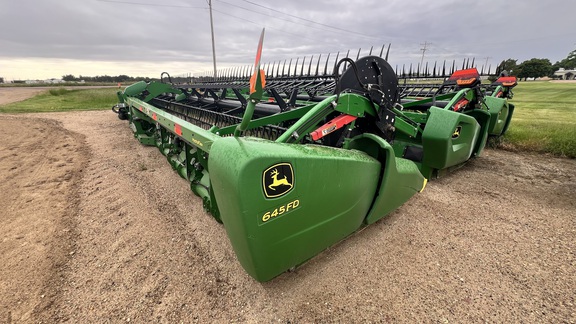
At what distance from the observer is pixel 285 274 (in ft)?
7.59

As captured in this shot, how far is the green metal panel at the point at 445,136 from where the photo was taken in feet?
12.4

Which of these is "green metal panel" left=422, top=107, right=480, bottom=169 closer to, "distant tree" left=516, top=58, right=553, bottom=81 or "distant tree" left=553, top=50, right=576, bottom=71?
"distant tree" left=516, top=58, right=553, bottom=81

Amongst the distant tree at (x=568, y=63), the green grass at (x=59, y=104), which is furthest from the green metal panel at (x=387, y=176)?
the distant tree at (x=568, y=63)

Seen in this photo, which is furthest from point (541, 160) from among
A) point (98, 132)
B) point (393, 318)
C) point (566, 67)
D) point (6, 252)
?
point (566, 67)

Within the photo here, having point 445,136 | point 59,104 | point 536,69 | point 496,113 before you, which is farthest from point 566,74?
point 59,104

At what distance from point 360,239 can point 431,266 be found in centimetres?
65

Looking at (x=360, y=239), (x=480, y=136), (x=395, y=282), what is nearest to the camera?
(x=395, y=282)

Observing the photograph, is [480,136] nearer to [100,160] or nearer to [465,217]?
[465,217]

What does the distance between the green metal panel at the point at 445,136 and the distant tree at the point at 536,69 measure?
73.2 m

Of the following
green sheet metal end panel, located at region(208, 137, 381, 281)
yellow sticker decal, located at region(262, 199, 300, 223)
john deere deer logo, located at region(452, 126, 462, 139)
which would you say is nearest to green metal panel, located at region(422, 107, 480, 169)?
john deere deer logo, located at region(452, 126, 462, 139)

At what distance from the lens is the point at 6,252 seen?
257cm

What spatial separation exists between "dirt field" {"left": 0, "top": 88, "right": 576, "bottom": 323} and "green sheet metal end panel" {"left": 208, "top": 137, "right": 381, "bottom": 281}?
1.67ft

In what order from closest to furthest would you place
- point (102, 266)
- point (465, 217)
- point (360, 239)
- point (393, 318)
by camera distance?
point (393, 318), point (102, 266), point (360, 239), point (465, 217)

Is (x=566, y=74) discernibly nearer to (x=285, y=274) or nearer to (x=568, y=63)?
(x=568, y=63)
